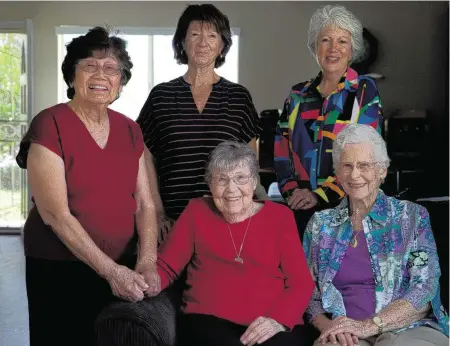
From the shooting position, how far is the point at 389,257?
2.09 metres

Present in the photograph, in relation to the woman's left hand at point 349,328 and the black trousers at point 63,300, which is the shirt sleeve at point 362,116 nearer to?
the woman's left hand at point 349,328

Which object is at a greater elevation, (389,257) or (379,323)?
(389,257)

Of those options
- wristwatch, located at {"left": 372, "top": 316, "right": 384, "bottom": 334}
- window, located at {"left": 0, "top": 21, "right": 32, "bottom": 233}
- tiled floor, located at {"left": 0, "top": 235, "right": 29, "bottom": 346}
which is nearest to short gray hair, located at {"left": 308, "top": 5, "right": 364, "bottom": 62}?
wristwatch, located at {"left": 372, "top": 316, "right": 384, "bottom": 334}

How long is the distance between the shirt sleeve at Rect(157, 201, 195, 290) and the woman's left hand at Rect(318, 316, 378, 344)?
0.52 m

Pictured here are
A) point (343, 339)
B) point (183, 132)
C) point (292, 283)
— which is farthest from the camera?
point (183, 132)

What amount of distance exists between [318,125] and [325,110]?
0.21 feet

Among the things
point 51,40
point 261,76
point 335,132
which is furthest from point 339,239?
point 51,40

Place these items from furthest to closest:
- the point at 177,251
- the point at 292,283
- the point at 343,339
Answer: the point at 177,251 < the point at 292,283 < the point at 343,339

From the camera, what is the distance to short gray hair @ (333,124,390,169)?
7.00ft

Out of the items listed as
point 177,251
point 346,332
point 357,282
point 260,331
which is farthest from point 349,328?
point 177,251

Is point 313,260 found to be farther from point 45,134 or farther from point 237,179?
point 45,134

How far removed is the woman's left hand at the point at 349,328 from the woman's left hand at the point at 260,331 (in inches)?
5.6

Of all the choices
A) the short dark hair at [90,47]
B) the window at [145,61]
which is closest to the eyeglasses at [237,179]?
the short dark hair at [90,47]

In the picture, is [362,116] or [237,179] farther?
[362,116]
